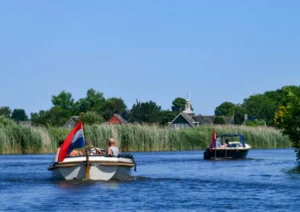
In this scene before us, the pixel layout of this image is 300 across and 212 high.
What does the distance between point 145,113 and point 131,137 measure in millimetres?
75455

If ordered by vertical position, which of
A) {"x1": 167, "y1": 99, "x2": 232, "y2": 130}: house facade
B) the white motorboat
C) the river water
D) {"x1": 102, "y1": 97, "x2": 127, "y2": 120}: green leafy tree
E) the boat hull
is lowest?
the river water

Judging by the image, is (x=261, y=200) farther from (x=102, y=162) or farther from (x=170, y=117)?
(x=170, y=117)

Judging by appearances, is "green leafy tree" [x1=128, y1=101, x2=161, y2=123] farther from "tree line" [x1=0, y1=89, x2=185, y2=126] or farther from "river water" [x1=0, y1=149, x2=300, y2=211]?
"river water" [x1=0, y1=149, x2=300, y2=211]

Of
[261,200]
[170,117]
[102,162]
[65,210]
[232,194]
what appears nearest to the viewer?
[65,210]

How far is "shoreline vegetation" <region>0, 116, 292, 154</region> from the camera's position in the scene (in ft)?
225

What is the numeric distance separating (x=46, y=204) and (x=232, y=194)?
282 inches

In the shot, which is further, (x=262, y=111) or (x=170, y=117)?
(x=262, y=111)

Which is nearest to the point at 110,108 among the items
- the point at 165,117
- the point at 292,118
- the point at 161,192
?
the point at 165,117

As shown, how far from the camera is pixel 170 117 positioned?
6900 inches

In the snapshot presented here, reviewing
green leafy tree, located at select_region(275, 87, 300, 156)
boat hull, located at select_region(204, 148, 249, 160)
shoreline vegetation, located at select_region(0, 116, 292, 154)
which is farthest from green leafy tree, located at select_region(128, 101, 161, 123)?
green leafy tree, located at select_region(275, 87, 300, 156)

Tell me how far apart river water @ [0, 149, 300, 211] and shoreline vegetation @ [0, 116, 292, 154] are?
23.0m

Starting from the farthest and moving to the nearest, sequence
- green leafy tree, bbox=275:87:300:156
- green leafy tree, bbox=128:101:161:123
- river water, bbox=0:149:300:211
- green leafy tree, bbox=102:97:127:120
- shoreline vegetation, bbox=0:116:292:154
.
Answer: green leafy tree, bbox=102:97:127:120 < green leafy tree, bbox=128:101:161:123 < shoreline vegetation, bbox=0:116:292:154 < green leafy tree, bbox=275:87:300:156 < river water, bbox=0:149:300:211

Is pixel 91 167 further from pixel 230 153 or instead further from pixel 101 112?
pixel 101 112

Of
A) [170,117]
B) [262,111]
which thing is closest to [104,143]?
[170,117]
